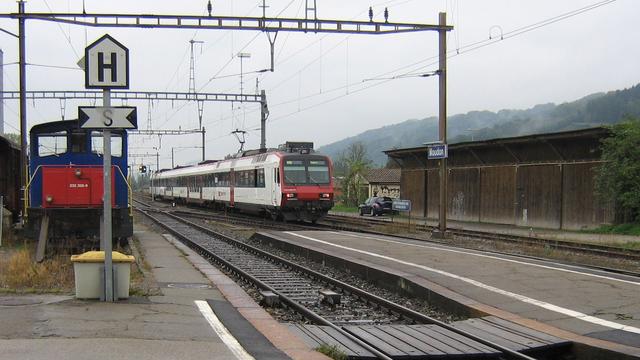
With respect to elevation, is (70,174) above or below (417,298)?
above

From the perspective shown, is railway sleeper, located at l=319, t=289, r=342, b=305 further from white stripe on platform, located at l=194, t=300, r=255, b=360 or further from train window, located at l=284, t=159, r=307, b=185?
train window, located at l=284, t=159, r=307, b=185

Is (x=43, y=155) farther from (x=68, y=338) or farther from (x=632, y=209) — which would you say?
(x=632, y=209)

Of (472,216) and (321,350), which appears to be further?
(472,216)

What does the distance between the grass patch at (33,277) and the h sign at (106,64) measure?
3.07 metres

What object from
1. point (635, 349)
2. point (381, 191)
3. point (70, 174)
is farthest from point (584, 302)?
point (381, 191)

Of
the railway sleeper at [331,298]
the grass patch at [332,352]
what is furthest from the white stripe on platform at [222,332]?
the railway sleeper at [331,298]

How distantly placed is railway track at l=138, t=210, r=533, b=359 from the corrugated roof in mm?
52175

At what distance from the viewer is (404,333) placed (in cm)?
716

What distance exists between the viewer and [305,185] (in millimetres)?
26375

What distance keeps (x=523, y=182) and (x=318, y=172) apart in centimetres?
1070

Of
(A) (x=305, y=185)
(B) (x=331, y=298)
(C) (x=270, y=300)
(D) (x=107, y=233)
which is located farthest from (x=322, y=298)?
(A) (x=305, y=185)

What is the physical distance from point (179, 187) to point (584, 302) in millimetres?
47349

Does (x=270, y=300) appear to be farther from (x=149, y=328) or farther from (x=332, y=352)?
(x=332, y=352)

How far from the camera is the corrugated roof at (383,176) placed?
6752 cm
